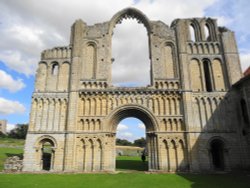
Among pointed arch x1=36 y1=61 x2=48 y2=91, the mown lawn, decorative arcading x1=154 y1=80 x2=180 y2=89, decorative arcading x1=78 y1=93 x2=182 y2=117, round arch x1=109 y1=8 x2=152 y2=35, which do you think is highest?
round arch x1=109 y1=8 x2=152 y2=35

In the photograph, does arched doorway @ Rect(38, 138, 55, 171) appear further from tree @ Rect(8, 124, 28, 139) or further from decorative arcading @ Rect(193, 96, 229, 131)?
tree @ Rect(8, 124, 28, 139)

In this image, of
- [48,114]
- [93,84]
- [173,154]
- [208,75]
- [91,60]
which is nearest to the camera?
[173,154]

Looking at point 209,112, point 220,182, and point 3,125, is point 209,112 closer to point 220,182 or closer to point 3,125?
point 220,182

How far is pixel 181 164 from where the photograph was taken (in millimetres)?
19156

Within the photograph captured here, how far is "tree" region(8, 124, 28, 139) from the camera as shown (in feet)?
275

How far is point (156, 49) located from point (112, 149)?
11.6 metres

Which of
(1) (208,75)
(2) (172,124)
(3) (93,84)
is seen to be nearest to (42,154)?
(3) (93,84)

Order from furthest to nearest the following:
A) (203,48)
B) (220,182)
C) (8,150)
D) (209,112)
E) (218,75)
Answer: (8,150), (203,48), (218,75), (209,112), (220,182)

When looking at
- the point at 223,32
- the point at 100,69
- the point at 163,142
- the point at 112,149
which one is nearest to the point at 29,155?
the point at 112,149

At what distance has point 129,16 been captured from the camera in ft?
83.1

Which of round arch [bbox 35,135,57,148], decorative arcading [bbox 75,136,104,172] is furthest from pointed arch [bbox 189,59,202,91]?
round arch [bbox 35,135,57,148]

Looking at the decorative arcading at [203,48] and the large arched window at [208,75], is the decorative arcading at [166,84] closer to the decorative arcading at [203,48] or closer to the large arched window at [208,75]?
the large arched window at [208,75]

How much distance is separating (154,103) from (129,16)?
447 inches

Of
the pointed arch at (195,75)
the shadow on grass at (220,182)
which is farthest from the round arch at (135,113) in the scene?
the shadow on grass at (220,182)
